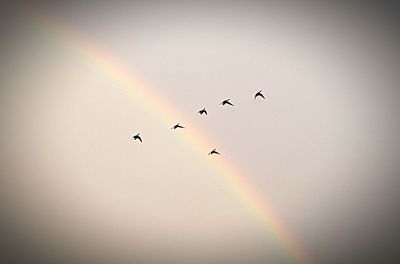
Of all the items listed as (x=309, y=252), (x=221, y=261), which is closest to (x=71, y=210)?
(x=221, y=261)

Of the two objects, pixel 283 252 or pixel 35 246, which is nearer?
pixel 35 246

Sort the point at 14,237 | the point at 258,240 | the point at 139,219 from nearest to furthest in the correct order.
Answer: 1. the point at 14,237
2. the point at 139,219
3. the point at 258,240

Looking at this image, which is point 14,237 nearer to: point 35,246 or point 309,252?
point 35,246

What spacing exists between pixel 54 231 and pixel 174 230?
9.60 m

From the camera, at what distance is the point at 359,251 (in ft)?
120

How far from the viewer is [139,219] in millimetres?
35281

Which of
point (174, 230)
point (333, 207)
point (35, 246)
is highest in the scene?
point (333, 207)

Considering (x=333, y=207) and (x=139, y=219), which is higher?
(x=333, y=207)

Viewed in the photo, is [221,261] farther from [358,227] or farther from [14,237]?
[14,237]

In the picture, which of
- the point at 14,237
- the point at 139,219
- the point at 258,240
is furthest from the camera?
the point at 258,240

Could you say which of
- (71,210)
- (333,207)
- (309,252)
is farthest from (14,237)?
(333,207)

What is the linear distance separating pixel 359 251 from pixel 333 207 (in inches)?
179

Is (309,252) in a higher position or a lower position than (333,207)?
lower

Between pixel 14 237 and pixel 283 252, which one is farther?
pixel 283 252
